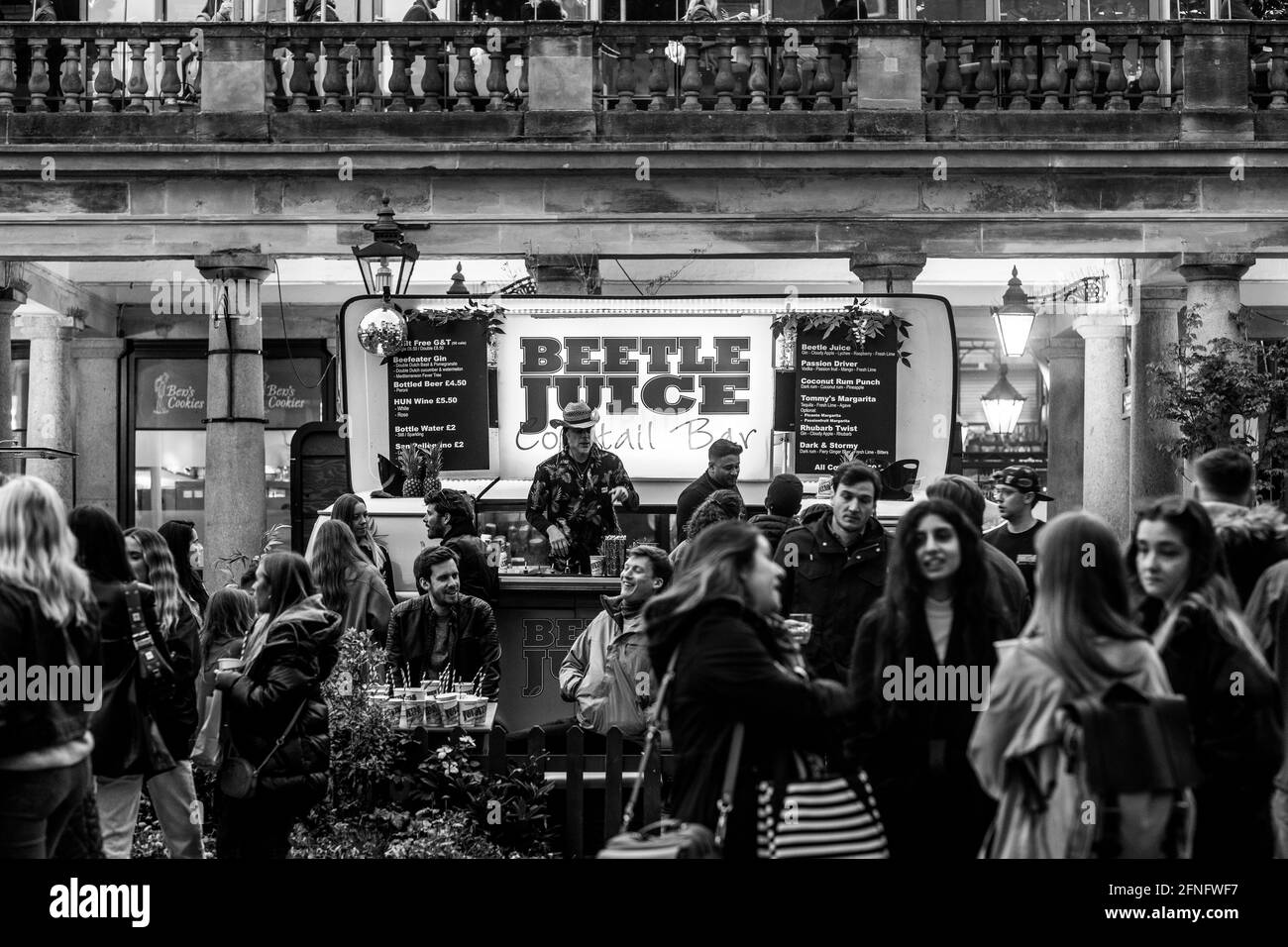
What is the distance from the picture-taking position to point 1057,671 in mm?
4527

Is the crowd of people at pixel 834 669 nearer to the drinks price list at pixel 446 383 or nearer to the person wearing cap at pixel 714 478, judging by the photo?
the person wearing cap at pixel 714 478

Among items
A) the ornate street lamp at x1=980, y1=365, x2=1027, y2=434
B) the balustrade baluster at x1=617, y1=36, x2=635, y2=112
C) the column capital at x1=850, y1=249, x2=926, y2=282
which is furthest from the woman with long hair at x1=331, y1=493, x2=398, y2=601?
the ornate street lamp at x1=980, y1=365, x2=1027, y2=434

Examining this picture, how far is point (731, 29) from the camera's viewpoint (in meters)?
14.8

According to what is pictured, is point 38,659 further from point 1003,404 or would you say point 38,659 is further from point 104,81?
point 1003,404

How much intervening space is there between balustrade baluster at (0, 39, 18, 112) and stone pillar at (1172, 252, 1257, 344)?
34.3 ft

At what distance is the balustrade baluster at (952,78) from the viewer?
14680 millimetres

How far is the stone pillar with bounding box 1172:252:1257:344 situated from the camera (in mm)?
14453

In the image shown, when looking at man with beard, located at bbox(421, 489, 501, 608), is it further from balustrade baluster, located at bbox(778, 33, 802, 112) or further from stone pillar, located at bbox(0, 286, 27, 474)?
stone pillar, located at bbox(0, 286, 27, 474)

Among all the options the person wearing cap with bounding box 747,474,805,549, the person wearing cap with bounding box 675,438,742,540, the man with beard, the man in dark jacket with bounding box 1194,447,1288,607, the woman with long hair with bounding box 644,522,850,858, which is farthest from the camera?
the person wearing cap with bounding box 675,438,742,540

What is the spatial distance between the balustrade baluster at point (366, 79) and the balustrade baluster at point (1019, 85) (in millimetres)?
5658

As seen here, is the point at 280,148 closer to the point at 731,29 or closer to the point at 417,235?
the point at 417,235

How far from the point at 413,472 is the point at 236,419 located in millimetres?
3088

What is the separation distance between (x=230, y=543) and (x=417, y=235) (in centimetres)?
327

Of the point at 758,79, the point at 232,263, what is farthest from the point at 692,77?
the point at 232,263
